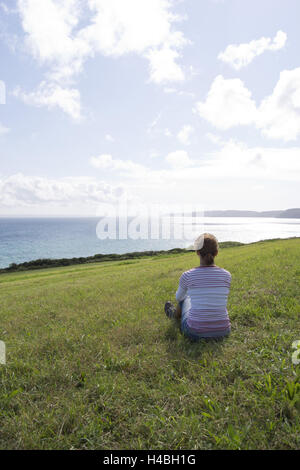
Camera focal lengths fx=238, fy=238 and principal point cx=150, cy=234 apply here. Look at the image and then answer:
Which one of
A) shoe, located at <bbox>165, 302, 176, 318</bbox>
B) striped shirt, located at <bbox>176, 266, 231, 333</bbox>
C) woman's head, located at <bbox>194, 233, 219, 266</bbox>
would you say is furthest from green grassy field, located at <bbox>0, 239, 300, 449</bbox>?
woman's head, located at <bbox>194, 233, 219, 266</bbox>

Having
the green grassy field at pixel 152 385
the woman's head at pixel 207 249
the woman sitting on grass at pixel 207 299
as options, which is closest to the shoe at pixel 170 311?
the green grassy field at pixel 152 385

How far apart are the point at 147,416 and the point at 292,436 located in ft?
4.95

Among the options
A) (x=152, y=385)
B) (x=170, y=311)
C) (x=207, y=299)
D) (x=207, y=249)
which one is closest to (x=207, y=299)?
(x=207, y=299)

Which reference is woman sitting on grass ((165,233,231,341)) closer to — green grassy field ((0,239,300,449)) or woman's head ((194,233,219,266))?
woman's head ((194,233,219,266))

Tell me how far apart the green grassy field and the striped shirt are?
1.04ft

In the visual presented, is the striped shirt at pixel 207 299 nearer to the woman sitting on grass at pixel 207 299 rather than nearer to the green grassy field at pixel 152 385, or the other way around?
the woman sitting on grass at pixel 207 299

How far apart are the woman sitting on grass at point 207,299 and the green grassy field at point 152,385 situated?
23 centimetres

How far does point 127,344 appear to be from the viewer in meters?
4.56

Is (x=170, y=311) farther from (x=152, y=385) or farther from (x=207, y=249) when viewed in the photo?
(x=152, y=385)

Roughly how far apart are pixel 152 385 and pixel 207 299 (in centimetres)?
168

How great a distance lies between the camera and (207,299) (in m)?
4.29

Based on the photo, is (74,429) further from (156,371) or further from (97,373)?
(156,371)

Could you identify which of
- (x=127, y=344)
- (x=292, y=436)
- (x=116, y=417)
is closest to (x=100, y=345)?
(x=127, y=344)
